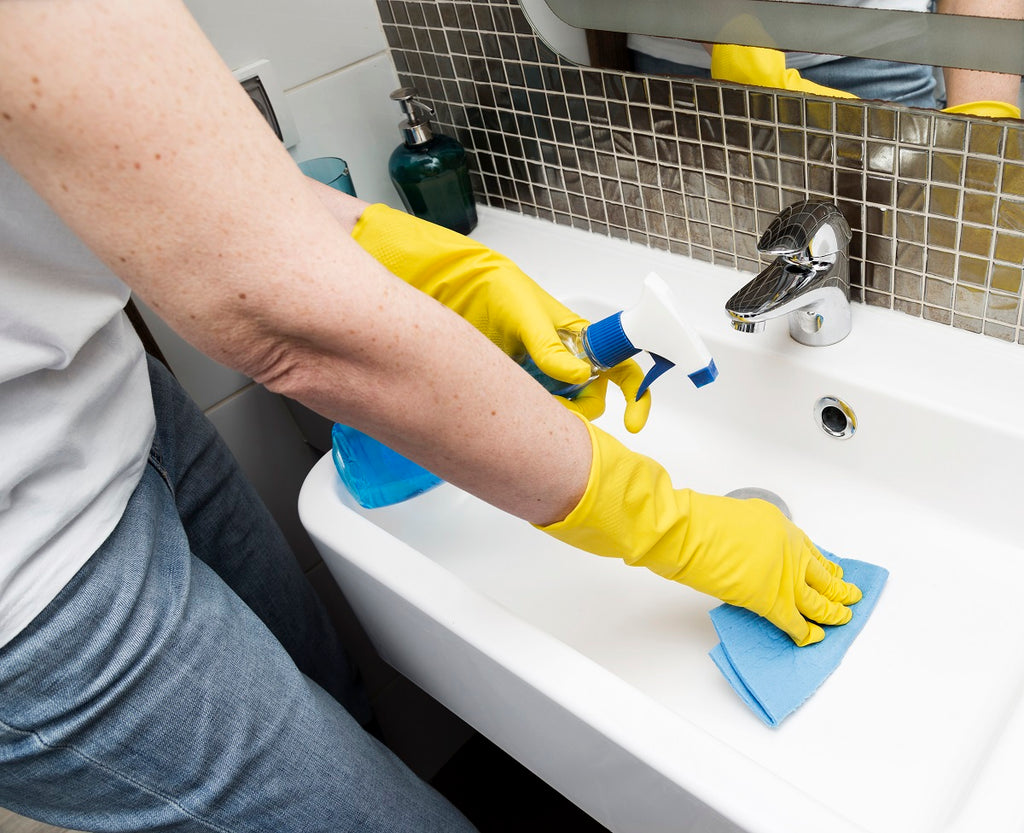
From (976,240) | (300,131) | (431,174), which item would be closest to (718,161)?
(976,240)

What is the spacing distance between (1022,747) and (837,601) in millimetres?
207

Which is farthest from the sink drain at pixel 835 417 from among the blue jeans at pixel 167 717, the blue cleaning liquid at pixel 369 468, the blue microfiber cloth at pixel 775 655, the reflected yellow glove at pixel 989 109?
the blue jeans at pixel 167 717

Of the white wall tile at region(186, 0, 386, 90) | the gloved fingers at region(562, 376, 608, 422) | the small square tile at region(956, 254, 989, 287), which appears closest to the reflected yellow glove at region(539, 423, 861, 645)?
the gloved fingers at region(562, 376, 608, 422)

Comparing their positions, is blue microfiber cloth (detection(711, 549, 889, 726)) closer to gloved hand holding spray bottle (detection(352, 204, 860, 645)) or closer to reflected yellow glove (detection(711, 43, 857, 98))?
gloved hand holding spray bottle (detection(352, 204, 860, 645))

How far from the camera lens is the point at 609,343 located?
0.66 m

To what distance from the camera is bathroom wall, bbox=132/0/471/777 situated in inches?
37.7

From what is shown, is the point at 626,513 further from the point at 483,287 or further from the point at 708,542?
the point at 483,287

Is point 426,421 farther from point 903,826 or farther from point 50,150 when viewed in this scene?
point 903,826

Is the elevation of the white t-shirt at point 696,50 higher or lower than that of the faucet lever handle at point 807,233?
higher

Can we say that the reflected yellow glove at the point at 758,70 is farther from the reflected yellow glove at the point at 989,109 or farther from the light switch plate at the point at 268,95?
the light switch plate at the point at 268,95

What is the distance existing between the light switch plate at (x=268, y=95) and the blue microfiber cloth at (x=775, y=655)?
0.69 meters

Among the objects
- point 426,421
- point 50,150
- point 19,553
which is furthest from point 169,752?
point 50,150

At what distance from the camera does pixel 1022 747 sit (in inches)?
18.7

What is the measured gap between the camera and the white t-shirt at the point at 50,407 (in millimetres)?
558
